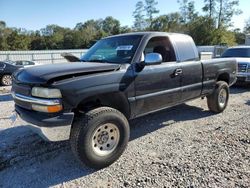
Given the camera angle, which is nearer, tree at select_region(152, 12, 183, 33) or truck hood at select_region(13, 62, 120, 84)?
truck hood at select_region(13, 62, 120, 84)

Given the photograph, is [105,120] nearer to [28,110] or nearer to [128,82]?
[128,82]

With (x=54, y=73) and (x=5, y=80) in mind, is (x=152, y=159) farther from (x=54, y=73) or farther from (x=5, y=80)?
(x=5, y=80)

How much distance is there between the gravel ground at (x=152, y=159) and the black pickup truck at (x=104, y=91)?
0.37 m

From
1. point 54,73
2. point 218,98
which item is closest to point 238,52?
point 218,98

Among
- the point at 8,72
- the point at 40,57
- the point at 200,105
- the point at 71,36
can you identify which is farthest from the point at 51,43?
the point at 200,105

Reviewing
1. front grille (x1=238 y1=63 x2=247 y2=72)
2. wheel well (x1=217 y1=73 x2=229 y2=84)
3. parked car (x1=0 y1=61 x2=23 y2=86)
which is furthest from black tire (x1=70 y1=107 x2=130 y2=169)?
parked car (x1=0 y1=61 x2=23 y2=86)

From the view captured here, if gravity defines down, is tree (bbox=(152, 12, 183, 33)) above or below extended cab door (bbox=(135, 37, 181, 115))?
above

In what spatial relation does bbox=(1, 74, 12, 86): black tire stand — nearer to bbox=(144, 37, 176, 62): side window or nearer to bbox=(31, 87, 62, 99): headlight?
bbox=(144, 37, 176, 62): side window

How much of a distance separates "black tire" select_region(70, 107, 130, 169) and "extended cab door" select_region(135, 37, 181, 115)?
618 mm

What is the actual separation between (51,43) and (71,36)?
6140mm

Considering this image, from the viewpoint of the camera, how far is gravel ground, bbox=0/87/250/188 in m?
3.34

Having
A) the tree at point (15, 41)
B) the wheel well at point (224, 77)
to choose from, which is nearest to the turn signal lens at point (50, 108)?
the wheel well at point (224, 77)

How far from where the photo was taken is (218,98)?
6.22 m

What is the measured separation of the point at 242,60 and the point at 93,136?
28.7ft
